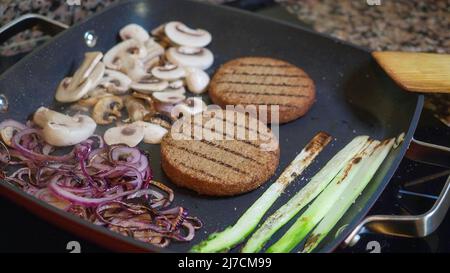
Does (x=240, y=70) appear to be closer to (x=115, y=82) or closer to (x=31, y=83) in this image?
(x=115, y=82)

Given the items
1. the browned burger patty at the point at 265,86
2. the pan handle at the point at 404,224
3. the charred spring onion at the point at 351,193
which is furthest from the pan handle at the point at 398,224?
the browned burger patty at the point at 265,86

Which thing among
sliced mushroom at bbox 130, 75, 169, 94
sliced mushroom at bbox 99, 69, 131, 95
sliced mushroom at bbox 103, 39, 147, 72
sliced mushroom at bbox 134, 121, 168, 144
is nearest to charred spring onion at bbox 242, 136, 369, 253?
sliced mushroom at bbox 134, 121, 168, 144

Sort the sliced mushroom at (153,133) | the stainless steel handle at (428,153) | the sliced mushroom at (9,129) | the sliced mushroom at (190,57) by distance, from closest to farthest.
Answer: the stainless steel handle at (428,153) < the sliced mushroom at (9,129) < the sliced mushroom at (153,133) < the sliced mushroom at (190,57)

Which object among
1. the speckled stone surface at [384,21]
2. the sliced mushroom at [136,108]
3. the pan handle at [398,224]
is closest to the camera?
the pan handle at [398,224]

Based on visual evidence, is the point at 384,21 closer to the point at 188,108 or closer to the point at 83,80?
the point at 188,108

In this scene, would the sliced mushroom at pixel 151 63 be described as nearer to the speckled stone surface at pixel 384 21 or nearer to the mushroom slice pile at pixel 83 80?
the mushroom slice pile at pixel 83 80
